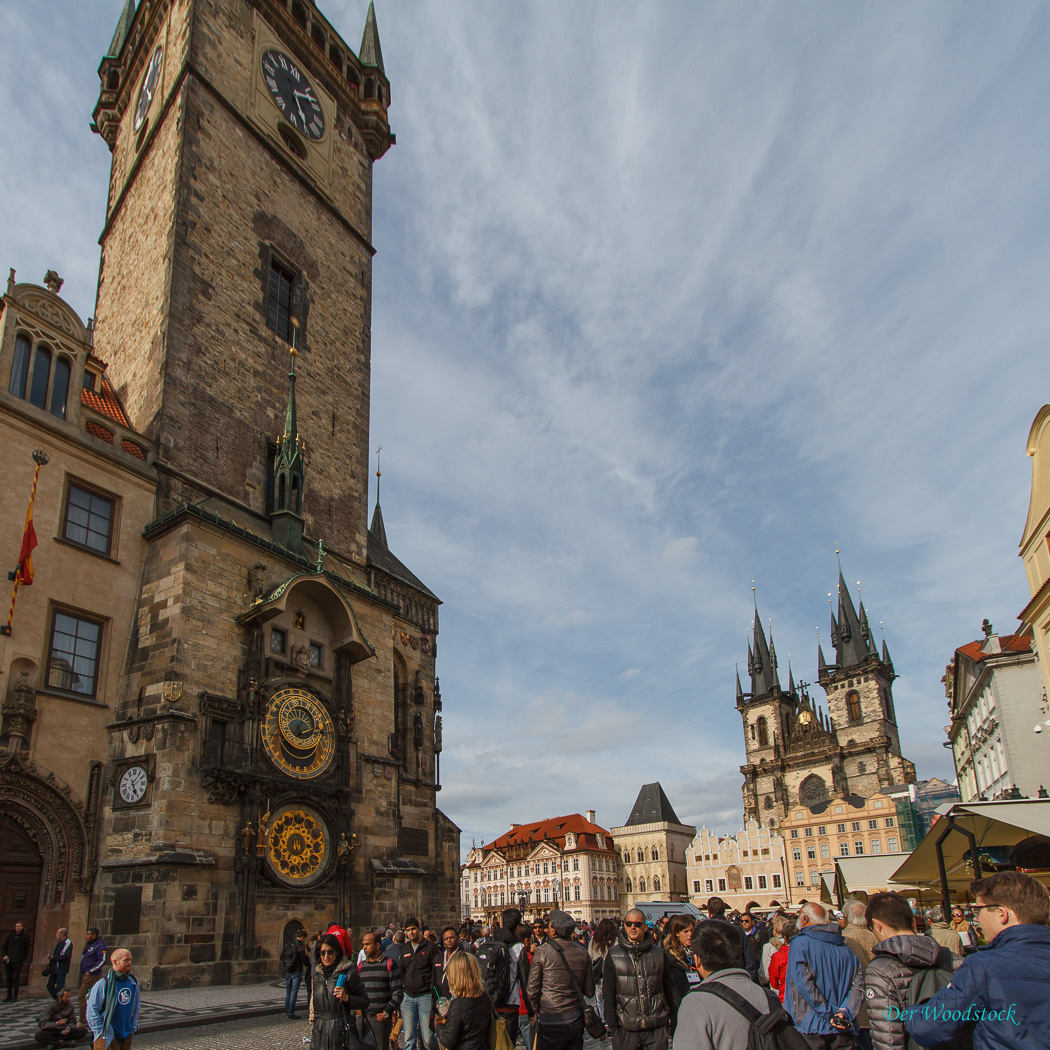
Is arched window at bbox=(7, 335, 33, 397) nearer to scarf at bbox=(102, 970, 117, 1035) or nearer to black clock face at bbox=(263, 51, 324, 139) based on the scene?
scarf at bbox=(102, 970, 117, 1035)

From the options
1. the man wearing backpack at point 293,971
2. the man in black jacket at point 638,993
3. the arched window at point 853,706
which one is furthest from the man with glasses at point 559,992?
the arched window at point 853,706

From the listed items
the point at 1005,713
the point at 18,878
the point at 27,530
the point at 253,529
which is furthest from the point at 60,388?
the point at 1005,713

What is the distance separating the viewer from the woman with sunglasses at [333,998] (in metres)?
5.67

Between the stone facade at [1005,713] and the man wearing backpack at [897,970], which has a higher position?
the stone facade at [1005,713]

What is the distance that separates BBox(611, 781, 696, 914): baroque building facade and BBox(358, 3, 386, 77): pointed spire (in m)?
78.8

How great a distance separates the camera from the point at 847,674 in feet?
289

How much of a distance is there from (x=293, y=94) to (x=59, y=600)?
1773cm

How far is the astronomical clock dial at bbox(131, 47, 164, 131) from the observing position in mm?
22859

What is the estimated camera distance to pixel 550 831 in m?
87.4

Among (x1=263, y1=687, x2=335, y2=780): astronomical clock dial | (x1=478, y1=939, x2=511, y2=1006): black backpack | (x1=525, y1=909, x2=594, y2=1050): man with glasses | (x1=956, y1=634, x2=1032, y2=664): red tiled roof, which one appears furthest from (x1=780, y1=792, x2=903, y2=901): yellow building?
(x1=525, y1=909, x2=594, y2=1050): man with glasses

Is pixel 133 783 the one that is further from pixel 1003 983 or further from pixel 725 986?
pixel 1003 983

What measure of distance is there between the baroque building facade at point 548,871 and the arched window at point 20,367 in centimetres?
7320

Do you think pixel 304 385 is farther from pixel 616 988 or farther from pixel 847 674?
pixel 847 674

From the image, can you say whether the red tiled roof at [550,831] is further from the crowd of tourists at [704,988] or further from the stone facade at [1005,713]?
the crowd of tourists at [704,988]
